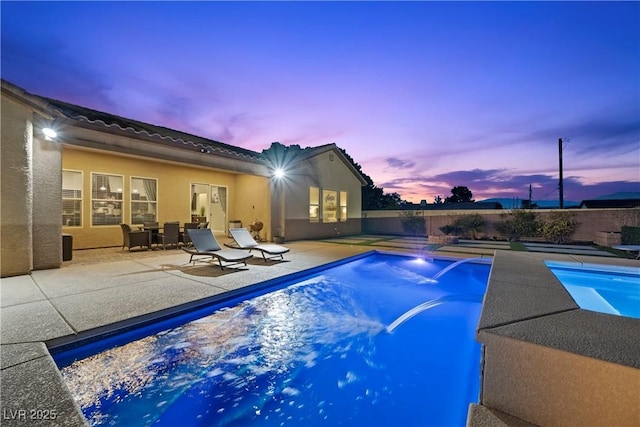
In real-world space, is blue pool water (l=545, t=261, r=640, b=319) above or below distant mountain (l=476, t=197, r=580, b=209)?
below

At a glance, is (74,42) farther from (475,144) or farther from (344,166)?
(475,144)

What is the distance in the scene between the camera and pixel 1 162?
5.38 m

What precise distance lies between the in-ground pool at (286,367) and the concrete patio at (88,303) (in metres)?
0.34

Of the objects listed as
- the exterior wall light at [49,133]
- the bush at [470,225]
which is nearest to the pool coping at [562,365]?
the exterior wall light at [49,133]

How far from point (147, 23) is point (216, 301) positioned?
920 cm

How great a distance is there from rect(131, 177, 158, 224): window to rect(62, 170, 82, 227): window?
1617 millimetres

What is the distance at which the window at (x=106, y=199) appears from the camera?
388 inches

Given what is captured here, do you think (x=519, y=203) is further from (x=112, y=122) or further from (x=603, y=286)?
(x=112, y=122)

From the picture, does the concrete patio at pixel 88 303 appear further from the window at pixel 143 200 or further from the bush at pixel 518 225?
the bush at pixel 518 225

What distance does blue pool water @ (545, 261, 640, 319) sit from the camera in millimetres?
4609

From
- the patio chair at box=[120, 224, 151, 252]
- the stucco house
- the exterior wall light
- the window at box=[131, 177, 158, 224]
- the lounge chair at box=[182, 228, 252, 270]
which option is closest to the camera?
the stucco house

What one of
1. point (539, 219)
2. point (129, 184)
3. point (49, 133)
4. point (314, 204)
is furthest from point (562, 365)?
point (539, 219)

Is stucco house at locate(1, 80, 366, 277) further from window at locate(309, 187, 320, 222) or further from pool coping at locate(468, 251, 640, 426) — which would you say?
pool coping at locate(468, 251, 640, 426)

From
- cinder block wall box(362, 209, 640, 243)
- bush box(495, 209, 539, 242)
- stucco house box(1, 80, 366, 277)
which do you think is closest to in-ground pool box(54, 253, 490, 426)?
stucco house box(1, 80, 366, 277)
